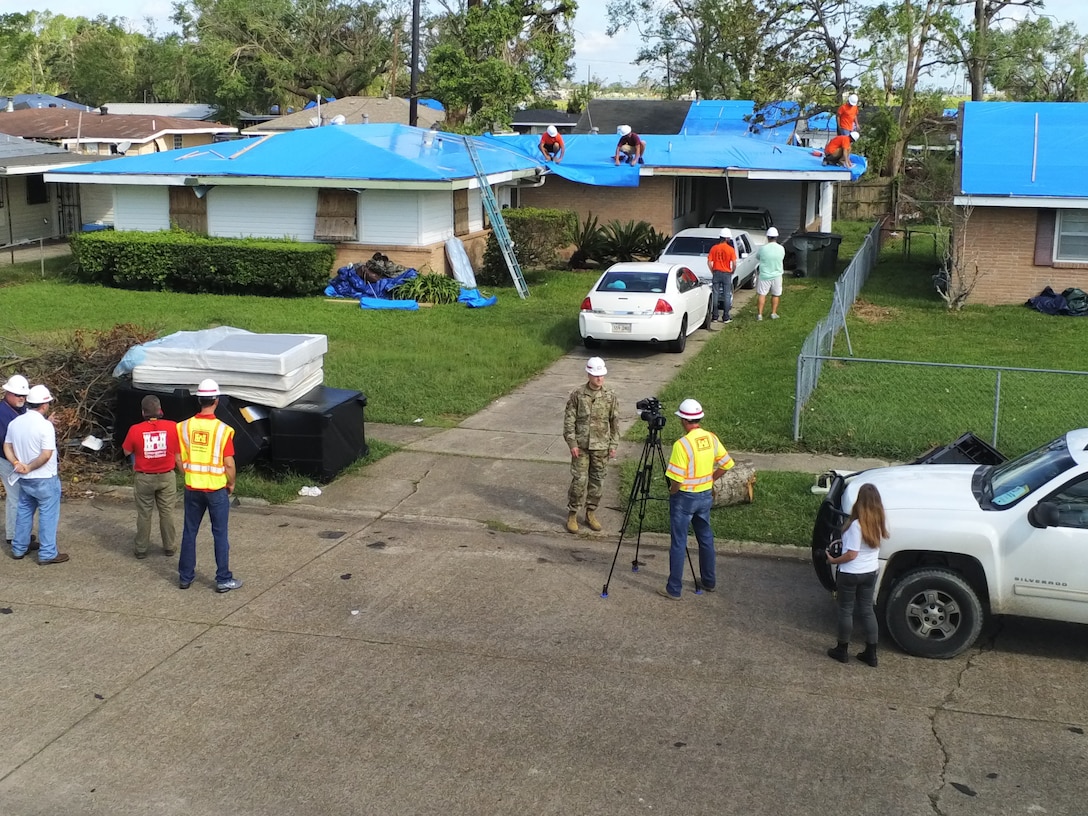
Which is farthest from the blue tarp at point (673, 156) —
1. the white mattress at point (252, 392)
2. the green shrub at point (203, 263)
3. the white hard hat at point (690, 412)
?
the white hard hat at point (690, 412)

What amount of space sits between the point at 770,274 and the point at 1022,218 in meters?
5.44

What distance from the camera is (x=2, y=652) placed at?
7.62 meters

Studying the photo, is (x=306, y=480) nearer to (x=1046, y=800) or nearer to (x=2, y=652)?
(x=2, y=652)

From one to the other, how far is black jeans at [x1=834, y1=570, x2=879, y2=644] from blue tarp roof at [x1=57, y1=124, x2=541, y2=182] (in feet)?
55.4

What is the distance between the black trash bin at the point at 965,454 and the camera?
10.1m

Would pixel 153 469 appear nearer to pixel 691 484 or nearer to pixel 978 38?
pixel 691 484

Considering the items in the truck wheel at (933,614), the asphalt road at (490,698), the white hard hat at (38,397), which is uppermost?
the white hard hat at (38,397)

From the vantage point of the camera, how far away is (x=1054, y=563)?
24.5ft

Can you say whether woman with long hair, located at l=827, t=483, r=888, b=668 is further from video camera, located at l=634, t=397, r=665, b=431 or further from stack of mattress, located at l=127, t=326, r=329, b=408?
stack of mattress, located at l=127, t=326, r=329, b=408

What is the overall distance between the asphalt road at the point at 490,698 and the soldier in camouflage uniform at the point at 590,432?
3.20 feet

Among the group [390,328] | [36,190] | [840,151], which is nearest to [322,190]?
[390,328]

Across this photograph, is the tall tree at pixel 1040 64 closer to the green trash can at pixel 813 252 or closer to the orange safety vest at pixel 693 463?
the green trash can at pixel 813 252

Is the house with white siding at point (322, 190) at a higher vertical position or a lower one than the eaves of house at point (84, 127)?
lower

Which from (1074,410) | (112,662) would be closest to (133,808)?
(112,662)
